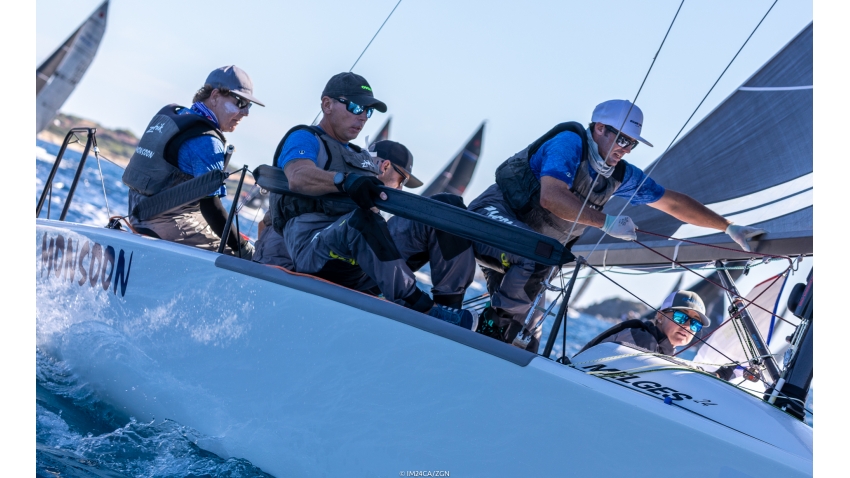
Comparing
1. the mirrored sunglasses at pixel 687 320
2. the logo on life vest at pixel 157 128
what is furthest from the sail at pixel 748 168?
the logo on life vest at pixel 157 128

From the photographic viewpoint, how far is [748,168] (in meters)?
3.55

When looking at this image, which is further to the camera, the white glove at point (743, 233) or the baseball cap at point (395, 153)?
the baseball cap at point (395, 153)

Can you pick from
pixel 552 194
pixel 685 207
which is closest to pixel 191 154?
pixel 552 194

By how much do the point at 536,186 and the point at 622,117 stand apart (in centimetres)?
34

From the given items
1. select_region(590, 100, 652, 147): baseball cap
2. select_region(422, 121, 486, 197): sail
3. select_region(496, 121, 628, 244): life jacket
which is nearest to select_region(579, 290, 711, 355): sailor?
select_region(496, 121, 628, 244): life jacket

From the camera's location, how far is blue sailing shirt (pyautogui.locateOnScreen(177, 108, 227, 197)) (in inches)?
126

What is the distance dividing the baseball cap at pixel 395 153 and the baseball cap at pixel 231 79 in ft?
2.00

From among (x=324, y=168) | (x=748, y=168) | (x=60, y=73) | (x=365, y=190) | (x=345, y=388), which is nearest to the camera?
(x=345, y=388)

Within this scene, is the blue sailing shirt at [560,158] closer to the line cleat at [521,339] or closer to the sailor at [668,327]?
the line cleat at [521,339]

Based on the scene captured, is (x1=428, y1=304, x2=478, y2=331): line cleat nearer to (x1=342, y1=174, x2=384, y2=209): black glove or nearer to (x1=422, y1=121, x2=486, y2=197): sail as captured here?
(x1=342, y1=174, x2=384, y2=209): black glove

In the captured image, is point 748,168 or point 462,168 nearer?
point 748,168

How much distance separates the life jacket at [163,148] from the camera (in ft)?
10.4

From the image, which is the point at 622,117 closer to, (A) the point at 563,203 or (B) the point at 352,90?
(A) the point at 563,203

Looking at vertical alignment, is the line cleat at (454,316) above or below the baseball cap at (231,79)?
below
